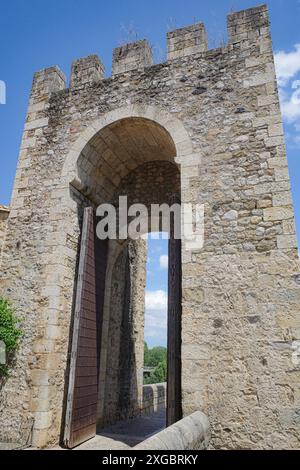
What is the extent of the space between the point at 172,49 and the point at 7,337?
15.3 ft

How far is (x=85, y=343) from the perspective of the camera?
189 inches

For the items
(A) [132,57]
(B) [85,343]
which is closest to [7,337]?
(B) [85,343]

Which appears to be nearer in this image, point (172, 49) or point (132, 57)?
point (172, 49)

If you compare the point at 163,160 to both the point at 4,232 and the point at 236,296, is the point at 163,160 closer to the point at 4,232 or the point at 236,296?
the point at 4,232

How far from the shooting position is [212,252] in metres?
3.97

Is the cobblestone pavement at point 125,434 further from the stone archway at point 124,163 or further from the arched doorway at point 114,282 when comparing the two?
the stone archway at point 124,163

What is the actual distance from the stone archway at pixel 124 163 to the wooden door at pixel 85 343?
0.53 metres

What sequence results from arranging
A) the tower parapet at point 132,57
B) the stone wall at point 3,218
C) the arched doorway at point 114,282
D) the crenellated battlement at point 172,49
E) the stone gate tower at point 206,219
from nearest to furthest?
the stone gate tower at point 206,219
the arched doorway at point 114,282
the crenellated battlement at point 172,49
the stone wall at point 3,218
the tower parapet at point 132,57

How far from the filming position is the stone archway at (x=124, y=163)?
499 cm

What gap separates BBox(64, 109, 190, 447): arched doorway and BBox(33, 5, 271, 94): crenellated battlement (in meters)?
1.09

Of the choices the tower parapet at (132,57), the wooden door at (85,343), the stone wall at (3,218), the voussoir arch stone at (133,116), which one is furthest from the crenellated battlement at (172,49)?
the wooden door at (85,343)

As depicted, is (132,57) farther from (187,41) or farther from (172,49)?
(187,41)
